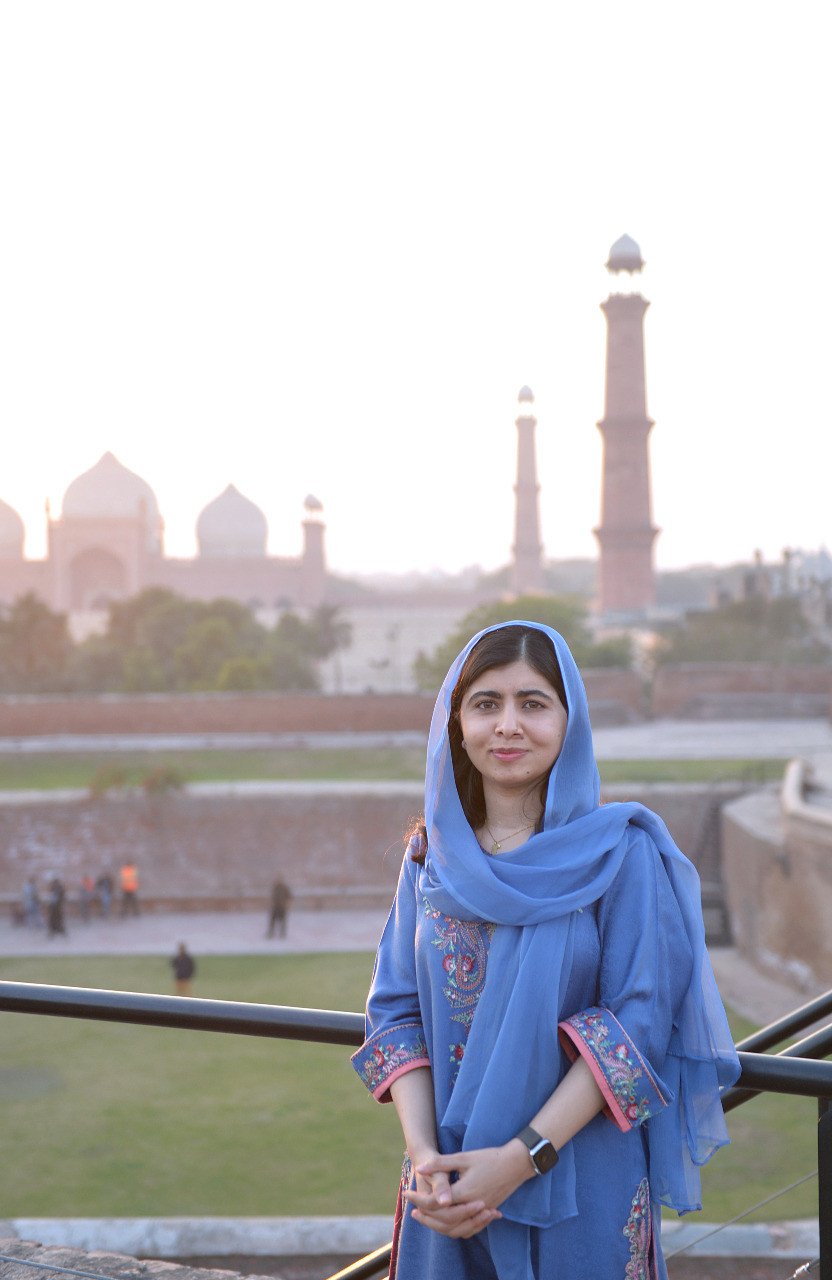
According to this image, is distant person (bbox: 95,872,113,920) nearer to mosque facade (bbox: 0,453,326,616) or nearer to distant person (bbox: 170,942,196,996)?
distant person (bbox: 170,942,196,996)

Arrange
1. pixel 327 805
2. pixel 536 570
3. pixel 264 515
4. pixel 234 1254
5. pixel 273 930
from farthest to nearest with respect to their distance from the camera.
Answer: pixel 264 515 → pixel 536 570 → pixel 327 805 → pixel 273 930 → pixel 234 1254

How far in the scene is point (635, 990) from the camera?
3.64ft

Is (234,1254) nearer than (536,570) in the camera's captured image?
Yes

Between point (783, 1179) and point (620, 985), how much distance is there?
5194 mm

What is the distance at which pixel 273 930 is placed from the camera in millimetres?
11484

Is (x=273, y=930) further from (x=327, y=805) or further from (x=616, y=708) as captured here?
(x=616, y=708)

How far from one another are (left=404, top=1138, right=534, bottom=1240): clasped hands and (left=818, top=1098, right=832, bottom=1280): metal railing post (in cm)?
26

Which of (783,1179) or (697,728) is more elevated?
(697,728)

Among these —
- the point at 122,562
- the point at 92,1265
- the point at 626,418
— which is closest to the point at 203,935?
the point at 92,1265

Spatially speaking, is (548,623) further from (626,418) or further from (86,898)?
(86,898)

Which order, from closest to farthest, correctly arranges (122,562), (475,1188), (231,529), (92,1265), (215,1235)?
(475,1188)
(92,1265)
(215,1235)
(122,562)
(231,529)

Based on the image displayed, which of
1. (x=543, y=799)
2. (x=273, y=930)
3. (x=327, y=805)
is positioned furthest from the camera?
(x=327, y=805)

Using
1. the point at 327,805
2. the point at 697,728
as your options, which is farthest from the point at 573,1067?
the point at 697,728

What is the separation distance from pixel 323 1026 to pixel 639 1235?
337 millimetres
